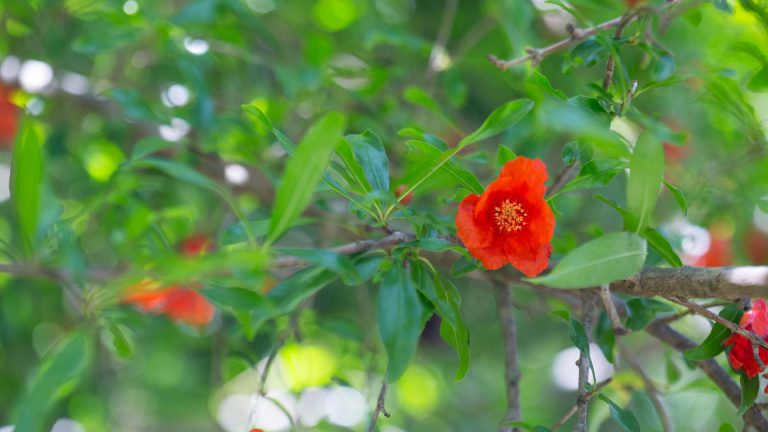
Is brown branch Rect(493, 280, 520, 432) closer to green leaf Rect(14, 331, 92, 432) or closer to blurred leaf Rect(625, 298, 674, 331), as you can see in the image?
blurred leaf Rect(625, 298, 674, 331)

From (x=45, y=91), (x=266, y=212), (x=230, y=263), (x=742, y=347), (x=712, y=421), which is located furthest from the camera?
(x=712, y=421)

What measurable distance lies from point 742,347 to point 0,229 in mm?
1601

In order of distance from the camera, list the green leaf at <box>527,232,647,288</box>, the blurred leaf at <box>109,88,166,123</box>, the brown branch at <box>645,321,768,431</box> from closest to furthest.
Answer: the green leaf at <box>527,232,647,288</box> < the brown branch at <box>645,321,768,431</box> < the blurred leaf at <box>109,88,166,123</box>

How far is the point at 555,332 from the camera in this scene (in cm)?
203

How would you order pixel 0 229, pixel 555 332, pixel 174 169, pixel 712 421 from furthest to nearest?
pixel 712 421, pixel 555 332, pixel 0 229, pixel 174 169

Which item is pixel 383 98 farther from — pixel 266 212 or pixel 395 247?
pixel 395 247

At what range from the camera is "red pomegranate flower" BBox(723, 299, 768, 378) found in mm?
835

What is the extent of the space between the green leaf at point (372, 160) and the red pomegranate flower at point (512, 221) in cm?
9

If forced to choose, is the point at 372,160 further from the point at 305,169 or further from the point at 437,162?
the point at 305,169

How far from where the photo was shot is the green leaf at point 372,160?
825 mm

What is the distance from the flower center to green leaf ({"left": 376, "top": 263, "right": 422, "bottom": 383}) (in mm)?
154

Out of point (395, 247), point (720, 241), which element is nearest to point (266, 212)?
point (395, 247)

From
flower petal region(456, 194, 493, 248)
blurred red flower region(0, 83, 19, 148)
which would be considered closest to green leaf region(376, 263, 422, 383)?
flower petal region(456, 194, 493, 248)

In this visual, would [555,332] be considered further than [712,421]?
No
